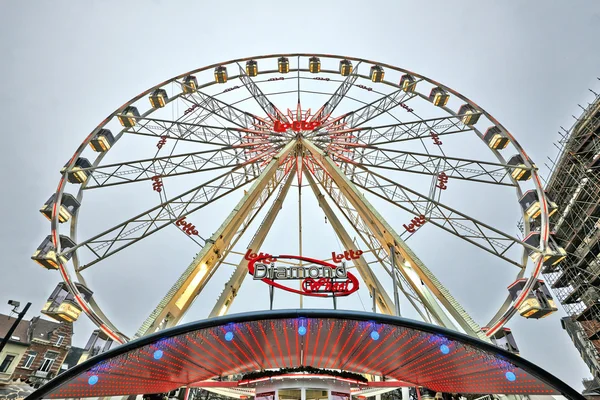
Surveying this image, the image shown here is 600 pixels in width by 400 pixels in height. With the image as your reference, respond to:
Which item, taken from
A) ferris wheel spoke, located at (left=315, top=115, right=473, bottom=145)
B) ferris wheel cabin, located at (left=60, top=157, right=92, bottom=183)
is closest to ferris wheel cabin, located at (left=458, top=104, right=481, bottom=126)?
ferris wheel spoke, located at (left=315, top=115, right=473, bottom=145)

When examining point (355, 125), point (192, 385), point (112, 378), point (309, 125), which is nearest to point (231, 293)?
point (192, 385)

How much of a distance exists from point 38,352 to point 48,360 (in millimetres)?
1379

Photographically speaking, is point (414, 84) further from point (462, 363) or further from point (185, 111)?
point (462, 363)

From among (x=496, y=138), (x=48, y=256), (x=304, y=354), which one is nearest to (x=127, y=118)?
(x=48, y=256)

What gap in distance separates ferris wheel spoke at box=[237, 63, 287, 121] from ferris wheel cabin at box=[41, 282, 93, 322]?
12.3 m

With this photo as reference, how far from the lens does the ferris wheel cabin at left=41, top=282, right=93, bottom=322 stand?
35.3ft

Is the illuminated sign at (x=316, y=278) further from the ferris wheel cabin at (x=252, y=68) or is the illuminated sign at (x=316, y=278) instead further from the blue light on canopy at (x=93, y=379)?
the ferris wheel cabin at (x=252, y=68)

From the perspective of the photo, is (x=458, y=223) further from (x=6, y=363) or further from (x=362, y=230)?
(x=6, y=363)

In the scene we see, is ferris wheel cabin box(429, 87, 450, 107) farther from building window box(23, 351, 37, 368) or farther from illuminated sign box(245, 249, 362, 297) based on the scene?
building window box(23, 351, 37, 368)

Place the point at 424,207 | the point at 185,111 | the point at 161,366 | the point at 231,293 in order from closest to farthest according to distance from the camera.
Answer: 1. the point at 161,366
2. the point at 424,207
3. the point at 231,293
4. the point at 185,111

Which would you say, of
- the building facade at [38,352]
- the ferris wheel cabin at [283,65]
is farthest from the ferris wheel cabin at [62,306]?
the building facade at [38,352]

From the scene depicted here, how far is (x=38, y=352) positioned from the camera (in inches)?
1251

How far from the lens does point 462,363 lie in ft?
30.2

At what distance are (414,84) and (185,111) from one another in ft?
41.2
